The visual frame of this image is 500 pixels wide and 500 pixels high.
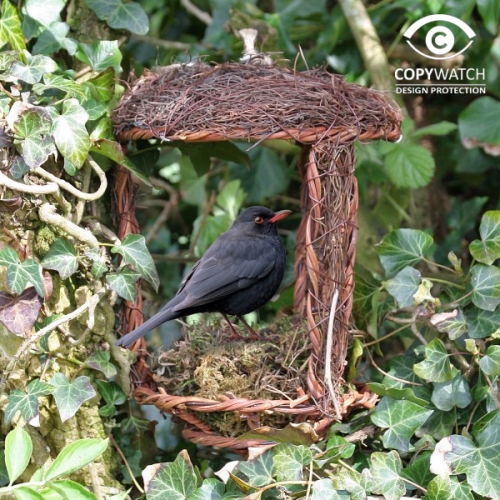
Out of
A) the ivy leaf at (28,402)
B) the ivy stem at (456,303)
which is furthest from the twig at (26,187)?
the ivy stem at (456,303)

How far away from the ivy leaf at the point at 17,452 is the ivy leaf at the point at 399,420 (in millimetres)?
1319

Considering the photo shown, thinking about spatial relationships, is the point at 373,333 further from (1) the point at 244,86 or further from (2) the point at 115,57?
(2) the point at 115,57

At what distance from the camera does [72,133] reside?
3318 mm

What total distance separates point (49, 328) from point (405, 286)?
1455 mm

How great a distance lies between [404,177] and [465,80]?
1138 mm

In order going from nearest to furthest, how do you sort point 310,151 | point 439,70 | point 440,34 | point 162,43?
point 310,151 < point 440,34 < point 162,43 < point 439,70

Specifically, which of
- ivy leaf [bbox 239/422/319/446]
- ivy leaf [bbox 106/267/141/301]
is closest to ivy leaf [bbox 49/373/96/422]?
ivy leaf [bbox 106/267/141/301]

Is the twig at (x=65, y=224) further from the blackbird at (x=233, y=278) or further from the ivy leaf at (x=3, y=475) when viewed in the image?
the ivy leaf at (x=3, y=475)

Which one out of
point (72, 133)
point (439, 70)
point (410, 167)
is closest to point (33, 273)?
point (72, 133)

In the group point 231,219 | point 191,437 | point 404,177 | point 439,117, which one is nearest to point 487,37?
point 439,117

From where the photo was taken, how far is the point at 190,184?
534 cm

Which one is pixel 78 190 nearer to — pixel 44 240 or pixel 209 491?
pixel 44 240

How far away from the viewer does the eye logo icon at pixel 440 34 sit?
4590mm

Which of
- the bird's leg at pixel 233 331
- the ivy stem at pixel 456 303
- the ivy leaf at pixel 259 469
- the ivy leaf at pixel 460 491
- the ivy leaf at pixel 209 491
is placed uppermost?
the ivy stem at pixel 456 303
